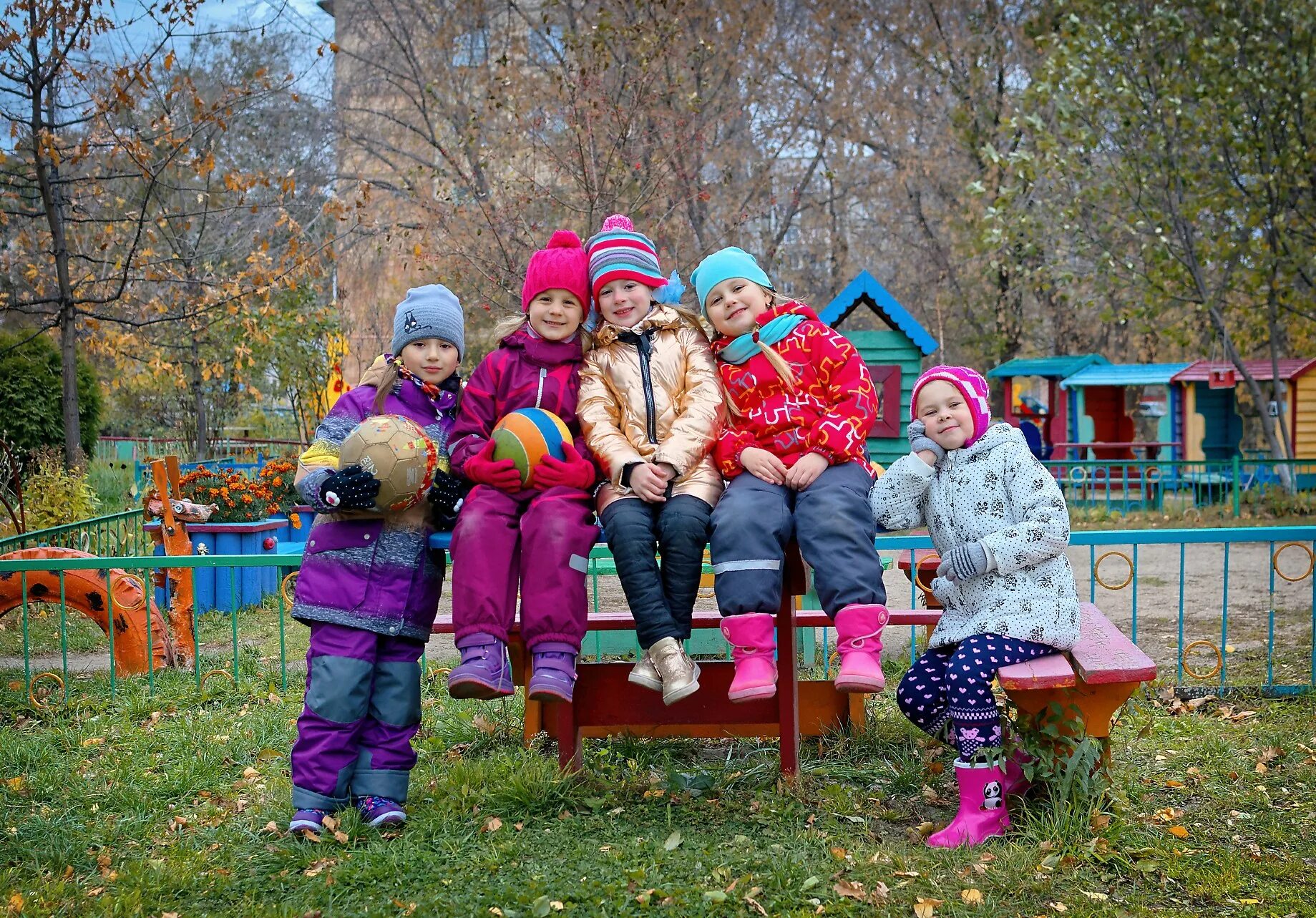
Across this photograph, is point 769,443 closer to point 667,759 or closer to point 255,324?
point 667,759

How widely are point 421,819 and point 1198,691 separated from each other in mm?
3836

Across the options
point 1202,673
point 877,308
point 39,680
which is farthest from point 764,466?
Answer: point 877,308

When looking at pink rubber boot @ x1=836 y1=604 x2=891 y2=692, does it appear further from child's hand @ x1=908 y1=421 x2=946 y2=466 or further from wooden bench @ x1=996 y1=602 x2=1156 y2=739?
child's hand @ x1=908 y1=421 x2=946 y2=466

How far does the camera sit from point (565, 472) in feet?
11.9

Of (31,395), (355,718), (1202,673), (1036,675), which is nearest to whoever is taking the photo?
(1036,675)

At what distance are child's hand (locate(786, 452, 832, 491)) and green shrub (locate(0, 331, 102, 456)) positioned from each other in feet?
41.3

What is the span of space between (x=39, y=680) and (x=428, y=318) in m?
3.77

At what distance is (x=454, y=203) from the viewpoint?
12.8 m

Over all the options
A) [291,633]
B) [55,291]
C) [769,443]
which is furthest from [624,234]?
[55,291]

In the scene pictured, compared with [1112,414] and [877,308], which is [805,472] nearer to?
[877,308]

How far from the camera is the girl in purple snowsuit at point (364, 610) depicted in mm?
3609

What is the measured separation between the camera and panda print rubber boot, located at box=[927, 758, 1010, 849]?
3.54 m

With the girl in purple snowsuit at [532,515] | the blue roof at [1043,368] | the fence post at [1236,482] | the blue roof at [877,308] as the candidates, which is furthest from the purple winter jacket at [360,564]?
the blue roof at [1043,368]

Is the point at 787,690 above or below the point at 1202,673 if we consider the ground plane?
above
